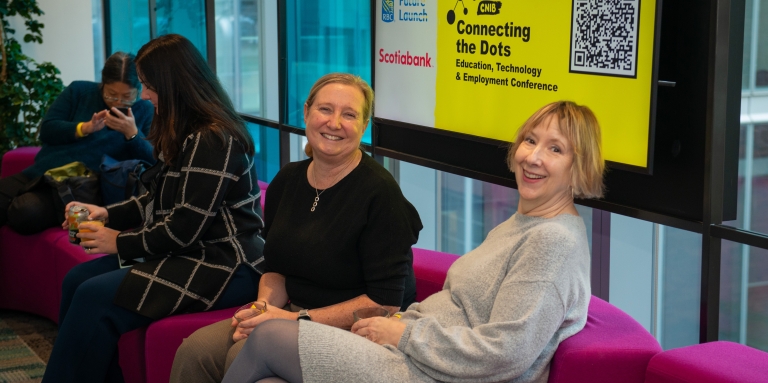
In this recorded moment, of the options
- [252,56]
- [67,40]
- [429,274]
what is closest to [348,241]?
[429,274]

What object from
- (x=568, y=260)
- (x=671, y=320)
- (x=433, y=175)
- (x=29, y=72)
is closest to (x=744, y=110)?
(x=568, y=260)

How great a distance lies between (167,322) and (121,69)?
1807mm

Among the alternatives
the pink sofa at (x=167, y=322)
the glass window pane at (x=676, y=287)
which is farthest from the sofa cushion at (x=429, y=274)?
the glass window pane at (x=676, y=287)

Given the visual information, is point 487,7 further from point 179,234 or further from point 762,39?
point 179,234

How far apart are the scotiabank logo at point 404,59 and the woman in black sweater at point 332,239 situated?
946mm

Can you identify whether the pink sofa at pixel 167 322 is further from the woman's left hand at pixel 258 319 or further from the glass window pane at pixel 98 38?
the glass window pane at pixel 98 38

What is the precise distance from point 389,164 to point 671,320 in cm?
168

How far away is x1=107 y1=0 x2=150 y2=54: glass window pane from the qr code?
17.1ft

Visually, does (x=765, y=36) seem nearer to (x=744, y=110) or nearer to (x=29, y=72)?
(x=744, y=110)

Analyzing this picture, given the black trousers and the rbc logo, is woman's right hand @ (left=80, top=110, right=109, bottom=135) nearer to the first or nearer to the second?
the black trousers

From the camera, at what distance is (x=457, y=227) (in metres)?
7.38

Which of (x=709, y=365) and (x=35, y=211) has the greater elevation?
(x=709, y=365)

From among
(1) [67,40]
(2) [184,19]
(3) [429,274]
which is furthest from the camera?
(1) [67,40]

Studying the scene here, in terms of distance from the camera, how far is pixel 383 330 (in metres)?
2.03
